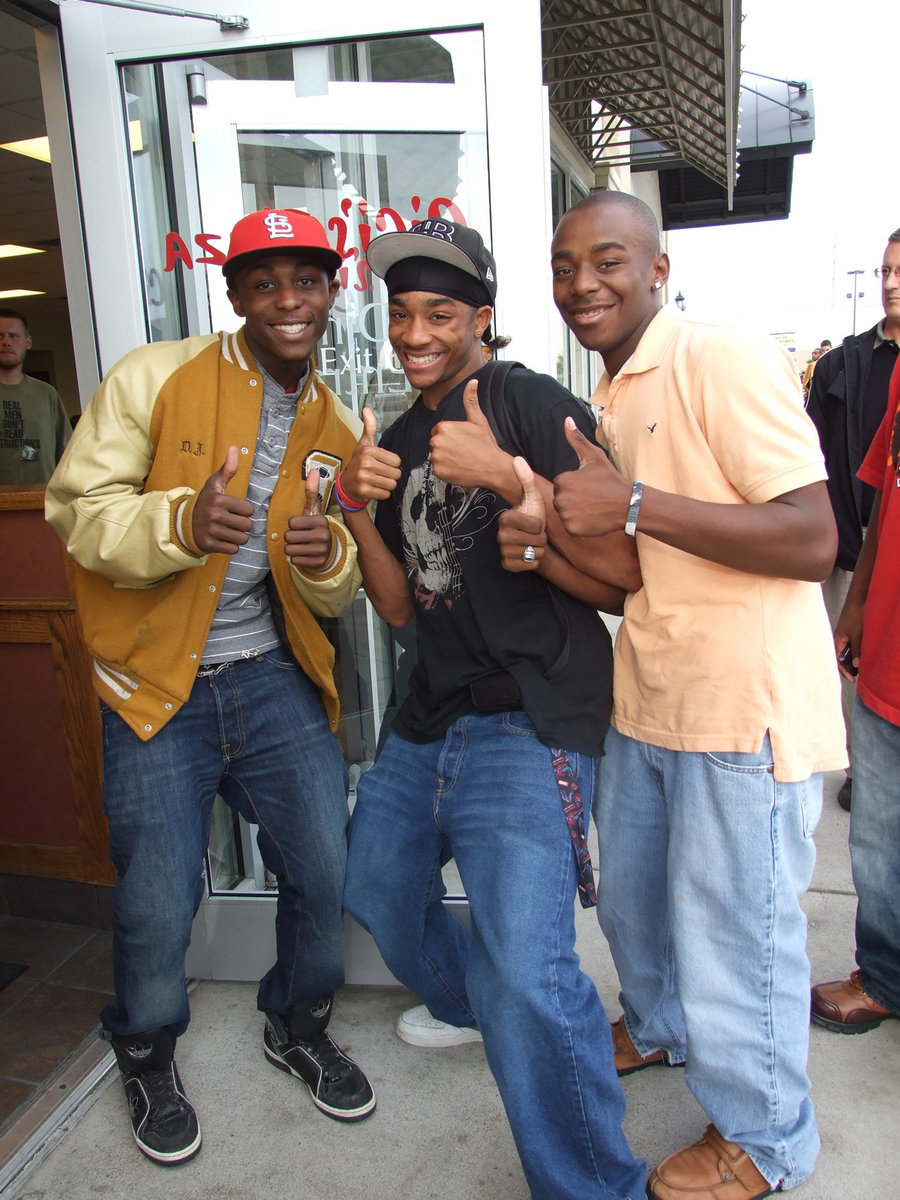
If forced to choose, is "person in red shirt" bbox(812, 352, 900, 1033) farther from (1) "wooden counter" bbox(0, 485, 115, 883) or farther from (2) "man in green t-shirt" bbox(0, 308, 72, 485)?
(2) "man in green t-shirt" bbox(0, 308, 72, 485)

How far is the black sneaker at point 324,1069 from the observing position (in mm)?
2355

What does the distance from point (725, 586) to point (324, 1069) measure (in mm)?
1690

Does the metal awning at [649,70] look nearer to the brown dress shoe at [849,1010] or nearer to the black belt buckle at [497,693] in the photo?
the black belt buckle at [497,693]

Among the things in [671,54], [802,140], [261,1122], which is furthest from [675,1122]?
[802,140]

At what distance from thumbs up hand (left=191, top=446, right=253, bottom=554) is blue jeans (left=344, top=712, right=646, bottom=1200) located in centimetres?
64

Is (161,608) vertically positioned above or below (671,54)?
below

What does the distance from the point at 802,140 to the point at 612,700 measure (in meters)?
13.2

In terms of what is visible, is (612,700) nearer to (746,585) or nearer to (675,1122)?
(746,585)

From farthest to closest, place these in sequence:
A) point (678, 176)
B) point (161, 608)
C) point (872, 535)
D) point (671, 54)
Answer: point (678, 176) < point (671, 54) < point (872, 535) < point (161, 608)

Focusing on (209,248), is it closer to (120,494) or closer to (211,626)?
(120,494)

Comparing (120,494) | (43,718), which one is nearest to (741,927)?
(120,494)

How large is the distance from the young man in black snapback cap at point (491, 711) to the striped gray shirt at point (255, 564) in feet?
1.03

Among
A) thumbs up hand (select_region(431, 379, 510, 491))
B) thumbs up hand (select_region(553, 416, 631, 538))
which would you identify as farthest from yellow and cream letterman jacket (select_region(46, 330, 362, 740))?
thumbs up hand (select_region(553, 416, 631, 538))

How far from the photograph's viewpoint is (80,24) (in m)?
2.49
